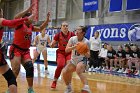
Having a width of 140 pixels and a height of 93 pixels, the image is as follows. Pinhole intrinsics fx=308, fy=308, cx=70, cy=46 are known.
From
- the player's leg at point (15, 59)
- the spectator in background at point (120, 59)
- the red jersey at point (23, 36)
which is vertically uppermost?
the red jersey at point (23, 36)

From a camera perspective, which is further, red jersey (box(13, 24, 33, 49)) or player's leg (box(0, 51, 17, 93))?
red jersey (box(13, 24, 33, 49))

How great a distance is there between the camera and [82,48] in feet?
22.4

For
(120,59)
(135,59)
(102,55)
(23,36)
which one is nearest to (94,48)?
(102,55)

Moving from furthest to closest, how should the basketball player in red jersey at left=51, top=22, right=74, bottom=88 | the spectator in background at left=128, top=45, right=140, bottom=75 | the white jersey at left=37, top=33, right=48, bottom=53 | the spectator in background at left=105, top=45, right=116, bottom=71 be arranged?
the spectator in background at left=105, top=45, right=116, bottom=71 < the spectator in background at left=128, top=45, right=140, bottom=75 < the white jersey at left=37, top=33, right=48, bottom=53 < the basketball player in red jersey at left=51, top=22, right=74, bottom=88

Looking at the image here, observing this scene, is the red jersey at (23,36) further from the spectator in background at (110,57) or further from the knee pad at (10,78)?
the spectator in background at (110,57)

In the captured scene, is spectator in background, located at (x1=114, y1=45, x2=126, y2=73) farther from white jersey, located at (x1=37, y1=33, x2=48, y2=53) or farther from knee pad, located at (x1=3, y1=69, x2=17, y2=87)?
knee pad, located at (x1=3, y1=69, x2=17, y2=87)

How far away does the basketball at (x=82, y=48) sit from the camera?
269 inches

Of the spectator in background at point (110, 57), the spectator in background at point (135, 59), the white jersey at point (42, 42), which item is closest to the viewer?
the white jersey at point (42, 42)

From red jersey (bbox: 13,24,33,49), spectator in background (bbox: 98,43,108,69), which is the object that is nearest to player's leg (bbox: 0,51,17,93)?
red jersey (bbox: 13,24,33,49)

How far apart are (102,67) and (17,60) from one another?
10028 mm

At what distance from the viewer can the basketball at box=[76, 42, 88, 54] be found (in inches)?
269

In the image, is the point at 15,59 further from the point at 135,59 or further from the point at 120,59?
the point at 120,59

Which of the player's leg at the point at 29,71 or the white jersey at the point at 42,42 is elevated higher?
the white jersey at the point at 42,42

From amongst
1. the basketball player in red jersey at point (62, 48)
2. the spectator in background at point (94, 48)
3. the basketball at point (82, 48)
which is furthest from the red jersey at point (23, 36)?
the spectator in background at point (94, 48)
